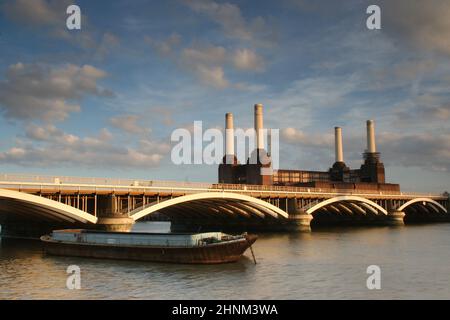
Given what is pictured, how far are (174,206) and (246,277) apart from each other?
4217 centimetres

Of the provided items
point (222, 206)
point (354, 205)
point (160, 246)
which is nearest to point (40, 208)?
point (160, 246)

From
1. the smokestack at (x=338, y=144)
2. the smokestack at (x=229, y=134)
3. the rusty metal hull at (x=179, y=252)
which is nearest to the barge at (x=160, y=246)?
the rusty metal hull at (x=179, y=252)

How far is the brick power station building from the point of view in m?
120

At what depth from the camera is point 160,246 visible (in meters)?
40.8

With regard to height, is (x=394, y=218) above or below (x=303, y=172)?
below

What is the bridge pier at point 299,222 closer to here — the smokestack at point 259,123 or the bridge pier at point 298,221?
the bridge pier at point 298,221

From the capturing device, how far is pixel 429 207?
135750 millimetres

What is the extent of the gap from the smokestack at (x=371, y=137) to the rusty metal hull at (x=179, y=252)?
111m

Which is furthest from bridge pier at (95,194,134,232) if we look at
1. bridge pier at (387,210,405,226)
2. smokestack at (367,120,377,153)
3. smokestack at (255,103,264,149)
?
smokestack at (367,120,377,153)

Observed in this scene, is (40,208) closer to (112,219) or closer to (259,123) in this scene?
(112,219)

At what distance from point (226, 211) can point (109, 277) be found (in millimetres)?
54275

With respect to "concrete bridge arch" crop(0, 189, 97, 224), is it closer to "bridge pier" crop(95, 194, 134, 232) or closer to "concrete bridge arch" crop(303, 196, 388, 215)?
"bridge pier" crop(95, 194, 134, 232)

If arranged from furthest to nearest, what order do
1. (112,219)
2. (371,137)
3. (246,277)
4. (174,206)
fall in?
(371,137) < (174,206) < (112,219) < (246,277)
